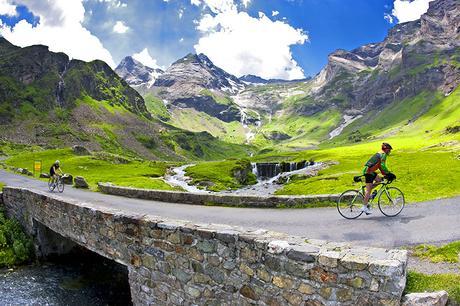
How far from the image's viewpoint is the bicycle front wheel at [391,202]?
60.5ft

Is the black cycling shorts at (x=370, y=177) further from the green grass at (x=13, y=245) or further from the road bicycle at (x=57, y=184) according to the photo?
the road bicycle at (x=57, y=184)

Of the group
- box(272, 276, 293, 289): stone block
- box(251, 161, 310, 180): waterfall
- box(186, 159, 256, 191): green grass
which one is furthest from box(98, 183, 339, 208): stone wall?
box(251, 161, 310, 180): waterfall

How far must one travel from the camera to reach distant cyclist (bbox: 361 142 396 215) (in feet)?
59.1

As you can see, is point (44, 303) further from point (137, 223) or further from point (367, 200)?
point (367, 200)

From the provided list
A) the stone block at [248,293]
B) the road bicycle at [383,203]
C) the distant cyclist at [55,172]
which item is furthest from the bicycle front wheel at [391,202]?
the distant cyclist at [55,172]

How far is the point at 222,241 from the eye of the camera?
11.5 m

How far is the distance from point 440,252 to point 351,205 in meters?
6.77

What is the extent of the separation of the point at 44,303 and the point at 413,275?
18.8m

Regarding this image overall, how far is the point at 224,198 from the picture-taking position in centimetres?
2623

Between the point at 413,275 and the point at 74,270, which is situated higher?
the point at 413,275

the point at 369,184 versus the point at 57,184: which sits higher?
the point at 57,184

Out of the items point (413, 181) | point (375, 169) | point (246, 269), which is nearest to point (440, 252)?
point (246, 269)

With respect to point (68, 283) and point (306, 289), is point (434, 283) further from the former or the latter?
point (68, 283)

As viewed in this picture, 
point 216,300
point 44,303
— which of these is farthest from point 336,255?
point 44,303
